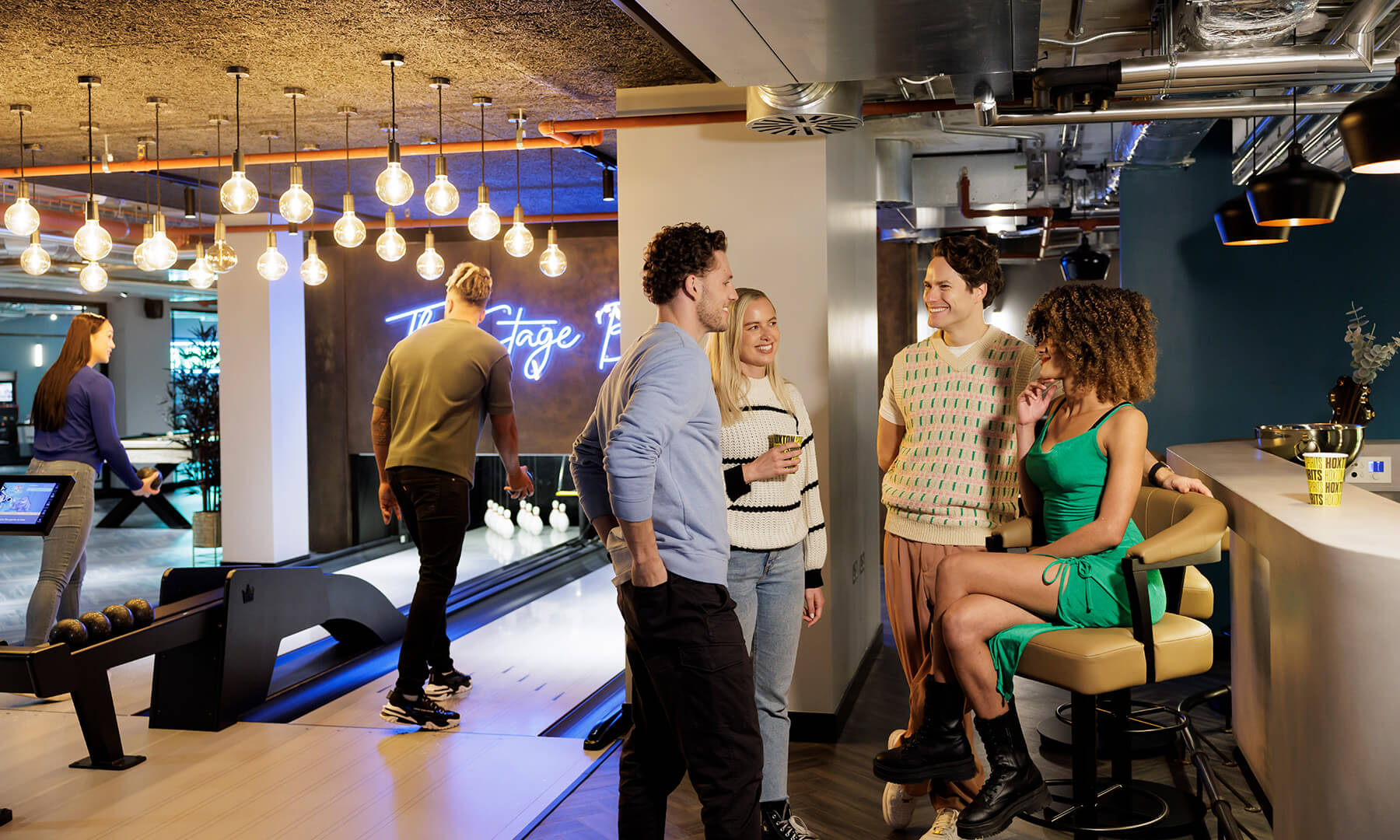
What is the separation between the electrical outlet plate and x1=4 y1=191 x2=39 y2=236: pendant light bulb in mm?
5942

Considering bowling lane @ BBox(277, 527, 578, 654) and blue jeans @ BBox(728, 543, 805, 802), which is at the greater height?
blue jeans @ BBox(728, 543, 805, 802)

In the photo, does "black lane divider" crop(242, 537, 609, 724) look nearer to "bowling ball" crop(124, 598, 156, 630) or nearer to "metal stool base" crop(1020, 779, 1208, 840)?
"bowling ball" crop(124, 598, 156, 630)

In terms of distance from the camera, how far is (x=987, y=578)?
299cm

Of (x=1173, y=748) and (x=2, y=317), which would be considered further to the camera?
(x=2, y=317)

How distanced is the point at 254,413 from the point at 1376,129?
306 inches

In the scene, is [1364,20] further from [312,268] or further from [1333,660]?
[312,268]

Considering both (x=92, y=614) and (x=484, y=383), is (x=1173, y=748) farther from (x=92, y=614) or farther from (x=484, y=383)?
(x=92, y=614)

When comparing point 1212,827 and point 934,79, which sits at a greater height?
point 934,79

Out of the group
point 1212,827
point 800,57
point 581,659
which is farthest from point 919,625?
point 581,659

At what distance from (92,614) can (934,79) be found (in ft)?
15.6

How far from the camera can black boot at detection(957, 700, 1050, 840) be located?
9.66ft

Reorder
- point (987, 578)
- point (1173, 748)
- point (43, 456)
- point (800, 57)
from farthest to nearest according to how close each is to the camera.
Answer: point (43, 456), point (1173, 748), point (800, 57), point (987, 578)

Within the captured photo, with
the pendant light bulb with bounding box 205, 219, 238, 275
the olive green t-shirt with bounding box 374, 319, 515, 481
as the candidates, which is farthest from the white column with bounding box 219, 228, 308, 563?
the olive green t-shirt with bounding box 374, 319, 515, 481

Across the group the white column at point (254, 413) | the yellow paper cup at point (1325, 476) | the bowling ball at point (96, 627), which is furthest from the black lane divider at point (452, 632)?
the yellow paper cup at point (1325, 476)
